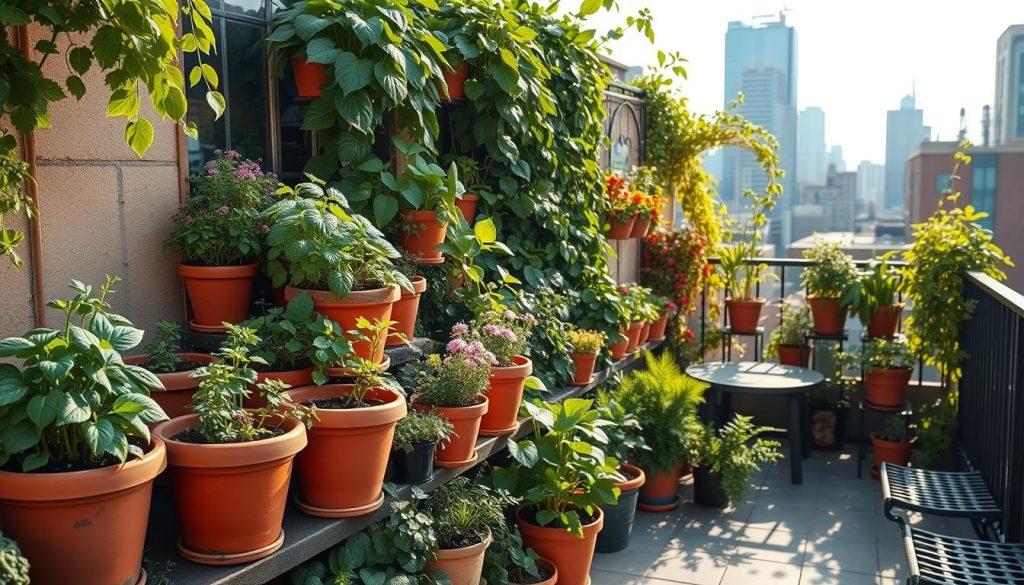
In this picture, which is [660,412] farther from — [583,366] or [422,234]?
[422,234]

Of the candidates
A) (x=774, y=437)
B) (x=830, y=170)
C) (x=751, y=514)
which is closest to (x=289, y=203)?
(x=751, y=514)

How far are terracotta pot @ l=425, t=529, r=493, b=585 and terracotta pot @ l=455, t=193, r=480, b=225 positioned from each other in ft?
4.30

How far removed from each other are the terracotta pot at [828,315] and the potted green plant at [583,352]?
1990mm

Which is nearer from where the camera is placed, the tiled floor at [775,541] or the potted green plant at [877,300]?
the tiled floor at [775,541]

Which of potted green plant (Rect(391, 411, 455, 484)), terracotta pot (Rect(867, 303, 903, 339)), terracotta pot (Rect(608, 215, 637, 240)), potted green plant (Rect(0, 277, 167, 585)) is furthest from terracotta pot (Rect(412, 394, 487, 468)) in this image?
terracotta pot (Rect(867, 303, 903, 339))

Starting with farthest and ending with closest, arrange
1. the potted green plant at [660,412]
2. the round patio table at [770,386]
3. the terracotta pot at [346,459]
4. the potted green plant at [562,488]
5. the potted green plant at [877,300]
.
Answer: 1. the potted green plant at [877,300]
2. the round patio table at [770,386]
3. the potted green plant at [660,412]
4. the potted green plant at [562,488]
5. the terracotta pot at [346,459]

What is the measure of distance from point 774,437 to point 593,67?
2.67m

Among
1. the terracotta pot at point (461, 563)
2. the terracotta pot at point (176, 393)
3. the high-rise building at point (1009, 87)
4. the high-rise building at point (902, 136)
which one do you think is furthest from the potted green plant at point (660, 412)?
the high-rise building at point (902, 136)

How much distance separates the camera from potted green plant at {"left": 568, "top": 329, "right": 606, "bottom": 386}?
387 cm

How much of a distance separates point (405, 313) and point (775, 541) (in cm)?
224

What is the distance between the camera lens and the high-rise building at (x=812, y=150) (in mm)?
55125

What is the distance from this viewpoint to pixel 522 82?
11.2 ft

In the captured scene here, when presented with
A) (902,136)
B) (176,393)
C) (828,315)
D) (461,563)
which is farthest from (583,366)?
(902,136)

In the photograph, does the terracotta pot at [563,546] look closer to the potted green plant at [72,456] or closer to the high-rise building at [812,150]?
the potted green plant at [72,456]
